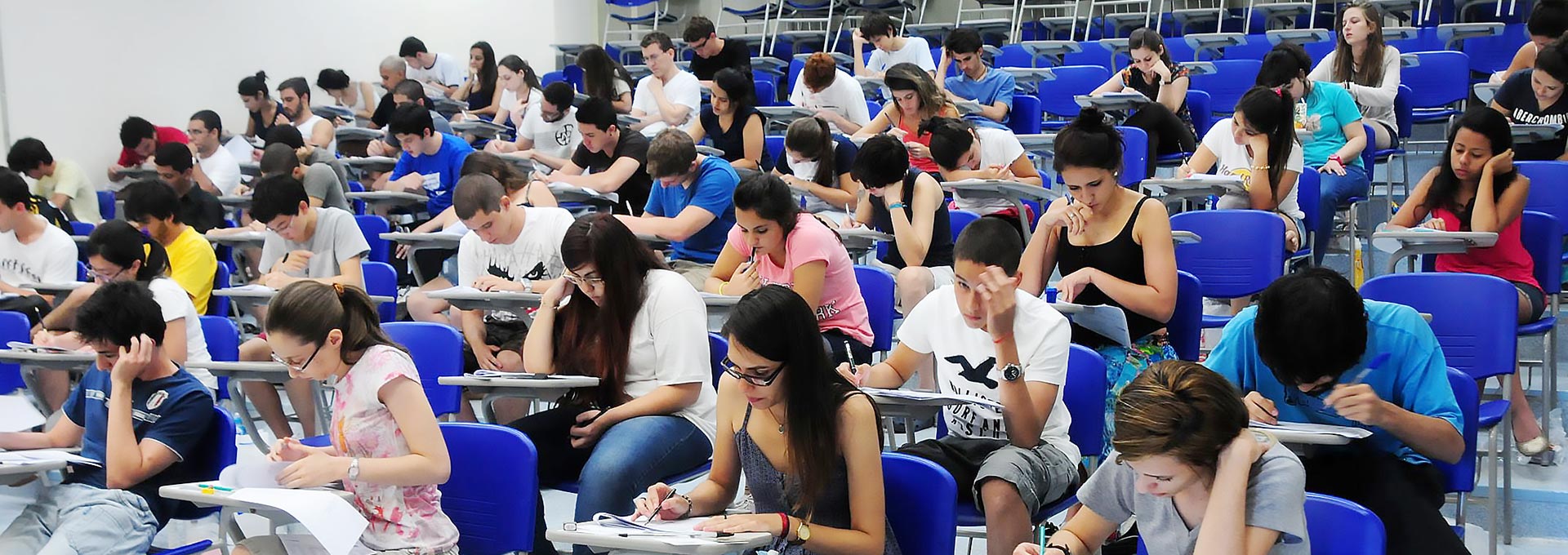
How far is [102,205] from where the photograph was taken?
828cm

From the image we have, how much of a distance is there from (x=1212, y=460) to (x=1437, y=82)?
5.91 meters

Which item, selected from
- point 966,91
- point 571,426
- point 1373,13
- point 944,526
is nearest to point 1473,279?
point 944,526

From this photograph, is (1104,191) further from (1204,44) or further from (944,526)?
(1204,44)

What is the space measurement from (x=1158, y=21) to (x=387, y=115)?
18.3 ft

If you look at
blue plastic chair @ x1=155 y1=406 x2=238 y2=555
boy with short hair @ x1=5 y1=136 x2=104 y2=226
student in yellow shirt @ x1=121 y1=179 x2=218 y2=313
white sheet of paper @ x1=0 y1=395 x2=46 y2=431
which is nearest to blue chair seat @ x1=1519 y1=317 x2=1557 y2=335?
blue plastic chair @ x1=155 y1=406 x2=238 y2=555

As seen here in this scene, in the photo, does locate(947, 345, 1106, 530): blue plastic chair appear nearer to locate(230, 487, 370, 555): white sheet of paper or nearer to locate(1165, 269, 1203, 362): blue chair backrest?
locate(1165, 269, 1203, 362): blue chair backrest

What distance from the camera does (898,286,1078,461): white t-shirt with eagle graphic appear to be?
2828 millimetres

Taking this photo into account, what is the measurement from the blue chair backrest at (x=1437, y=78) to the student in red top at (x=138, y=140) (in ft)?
22.4

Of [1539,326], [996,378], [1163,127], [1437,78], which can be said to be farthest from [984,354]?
[1437,78]

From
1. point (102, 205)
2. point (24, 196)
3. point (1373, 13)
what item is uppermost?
point (1373, 13)

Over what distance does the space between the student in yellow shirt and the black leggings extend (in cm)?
400

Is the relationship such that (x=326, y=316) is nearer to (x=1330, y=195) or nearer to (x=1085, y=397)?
(x=1085, y=397)

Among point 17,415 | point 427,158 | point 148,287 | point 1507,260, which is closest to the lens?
point 17,415

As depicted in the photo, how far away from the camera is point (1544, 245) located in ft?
13.7
